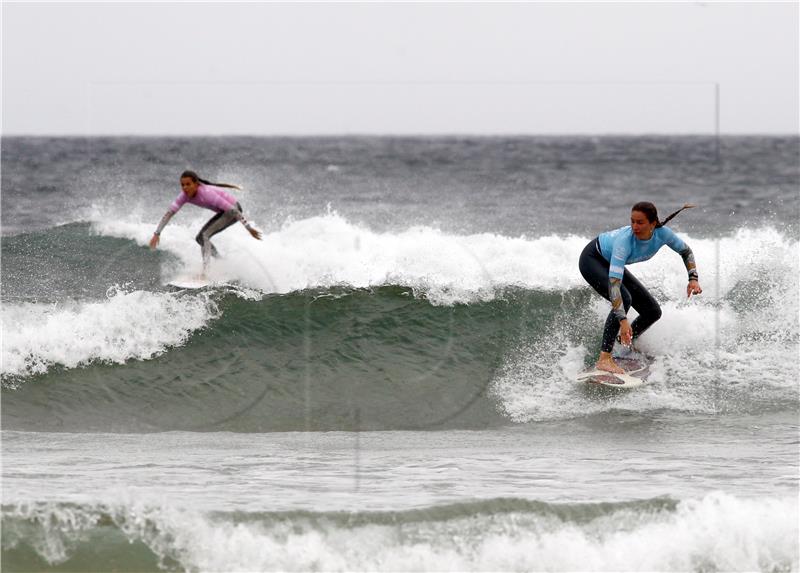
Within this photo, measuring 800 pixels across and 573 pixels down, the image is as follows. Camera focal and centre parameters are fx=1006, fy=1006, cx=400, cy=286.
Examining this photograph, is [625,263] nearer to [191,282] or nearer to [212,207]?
[212,207]

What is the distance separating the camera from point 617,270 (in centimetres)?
843

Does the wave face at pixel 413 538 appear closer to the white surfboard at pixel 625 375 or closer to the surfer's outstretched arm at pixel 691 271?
the surfer's outstretched arm at pixel 691 271

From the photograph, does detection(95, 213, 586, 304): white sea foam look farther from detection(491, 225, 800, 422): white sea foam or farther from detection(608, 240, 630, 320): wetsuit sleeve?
detection(608, 240, 630, 320): wetsuit sleeve

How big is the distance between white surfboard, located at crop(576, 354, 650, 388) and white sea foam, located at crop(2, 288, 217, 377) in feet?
13.5

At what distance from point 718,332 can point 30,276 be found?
8783 millimetres

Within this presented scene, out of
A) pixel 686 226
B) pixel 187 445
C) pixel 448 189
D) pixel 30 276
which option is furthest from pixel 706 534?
pixel 448 189

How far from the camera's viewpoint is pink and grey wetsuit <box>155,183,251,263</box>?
10836 mm

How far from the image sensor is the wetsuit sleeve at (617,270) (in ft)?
27.6

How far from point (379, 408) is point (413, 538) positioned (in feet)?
12.1

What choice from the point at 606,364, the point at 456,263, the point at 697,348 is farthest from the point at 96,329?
the point at 697,348

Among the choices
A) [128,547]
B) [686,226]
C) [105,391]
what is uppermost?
[686,226]

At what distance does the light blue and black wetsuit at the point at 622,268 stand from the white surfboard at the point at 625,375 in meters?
0.29

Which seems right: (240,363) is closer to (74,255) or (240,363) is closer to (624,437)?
(624,437)

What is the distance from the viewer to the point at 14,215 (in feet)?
68.4
